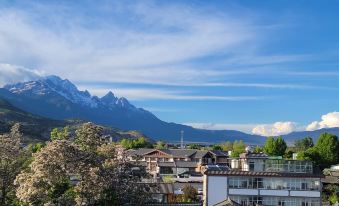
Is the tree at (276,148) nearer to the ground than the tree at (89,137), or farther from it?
farther from it

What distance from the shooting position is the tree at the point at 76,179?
112ft

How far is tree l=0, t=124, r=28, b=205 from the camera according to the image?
39406mm

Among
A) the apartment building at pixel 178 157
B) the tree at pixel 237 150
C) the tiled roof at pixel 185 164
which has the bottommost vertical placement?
the tiled roof at pixel 185 164

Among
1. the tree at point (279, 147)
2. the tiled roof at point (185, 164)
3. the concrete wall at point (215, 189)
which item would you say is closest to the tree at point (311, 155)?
the tree at point (279, 147)

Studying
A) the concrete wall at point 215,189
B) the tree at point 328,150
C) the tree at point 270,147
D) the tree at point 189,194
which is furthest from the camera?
the tree at point 270,147

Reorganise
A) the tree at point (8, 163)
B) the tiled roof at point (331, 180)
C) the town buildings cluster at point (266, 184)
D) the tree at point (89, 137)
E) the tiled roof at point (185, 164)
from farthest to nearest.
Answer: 1. the tiled roof at point (185, 164)
2. the tiled roof at point (331, 180)
3. the town buildings cluster at point (266, 184)
4. the tree at point (8, 163)
5. the tree at point (89, 137)

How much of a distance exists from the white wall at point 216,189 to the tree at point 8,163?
17222mm

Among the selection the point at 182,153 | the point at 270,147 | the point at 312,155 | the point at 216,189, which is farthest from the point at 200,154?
the point at 216,189

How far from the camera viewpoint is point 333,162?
91500mm

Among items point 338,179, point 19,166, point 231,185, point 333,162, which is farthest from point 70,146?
point 333,162

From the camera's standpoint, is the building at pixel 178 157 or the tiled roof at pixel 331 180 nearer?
the tiled roof at pixel 331 180

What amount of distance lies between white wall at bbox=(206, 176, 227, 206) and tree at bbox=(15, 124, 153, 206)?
33.2 feet

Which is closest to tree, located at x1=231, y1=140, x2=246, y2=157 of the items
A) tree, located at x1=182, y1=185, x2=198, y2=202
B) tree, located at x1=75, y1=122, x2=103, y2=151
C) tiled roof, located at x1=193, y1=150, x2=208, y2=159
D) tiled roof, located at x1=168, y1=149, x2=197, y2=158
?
tiled roof, located at x1=193, y1=150, x2=208, y2=159

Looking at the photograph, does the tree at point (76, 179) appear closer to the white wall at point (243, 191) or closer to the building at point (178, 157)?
the white wall at point (243, 191)
